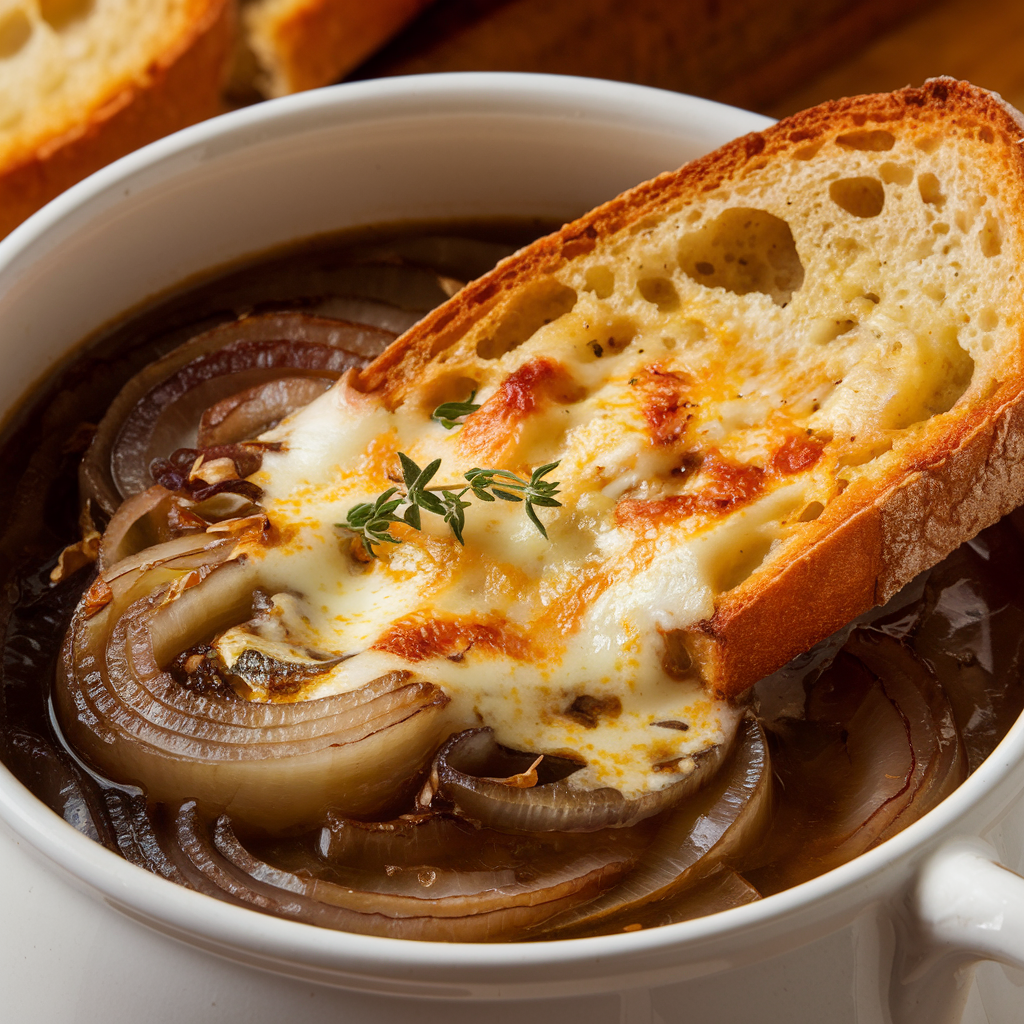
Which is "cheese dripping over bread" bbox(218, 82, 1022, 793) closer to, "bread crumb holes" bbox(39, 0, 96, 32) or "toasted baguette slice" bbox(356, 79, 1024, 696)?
"toasted baguette slice" bbox(356, 79, 1024, 696)

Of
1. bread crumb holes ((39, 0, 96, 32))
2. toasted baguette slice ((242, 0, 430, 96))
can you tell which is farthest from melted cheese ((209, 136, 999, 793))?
bread crumb holes ((39, 0, 96, 32))

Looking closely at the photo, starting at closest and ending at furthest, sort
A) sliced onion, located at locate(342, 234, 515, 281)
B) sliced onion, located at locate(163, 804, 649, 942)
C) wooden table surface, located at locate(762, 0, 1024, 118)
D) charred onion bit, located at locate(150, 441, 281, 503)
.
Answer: sliced onion, located at locate(163, 804, 649, 942) < charred onion bit, located at locate(150, 441, 281, 503) < sliced onion, located at locate(342, 234, 515, 281) < wooden table surface, located at locate(762, 0, 1024, 118)

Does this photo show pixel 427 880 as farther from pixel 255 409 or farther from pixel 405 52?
pixel 405 52

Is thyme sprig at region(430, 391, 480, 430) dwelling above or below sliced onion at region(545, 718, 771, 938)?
above

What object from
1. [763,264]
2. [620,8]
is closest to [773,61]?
[620,8]

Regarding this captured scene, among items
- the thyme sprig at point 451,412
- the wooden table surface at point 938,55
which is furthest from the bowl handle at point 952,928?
the wooden table surface at point 938,55

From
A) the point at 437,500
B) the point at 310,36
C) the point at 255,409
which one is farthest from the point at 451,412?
the point at 310,36
